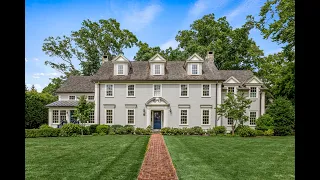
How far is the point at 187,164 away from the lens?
7824 mm

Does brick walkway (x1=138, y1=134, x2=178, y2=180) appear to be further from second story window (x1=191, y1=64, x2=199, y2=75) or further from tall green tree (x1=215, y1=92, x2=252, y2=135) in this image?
second story window (x1=191, y1=64, x2=199, y2=75)

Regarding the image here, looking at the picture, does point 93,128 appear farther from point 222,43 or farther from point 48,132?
point 222,43

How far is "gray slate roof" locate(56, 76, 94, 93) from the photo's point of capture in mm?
26203

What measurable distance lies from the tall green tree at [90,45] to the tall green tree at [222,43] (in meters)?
8.29

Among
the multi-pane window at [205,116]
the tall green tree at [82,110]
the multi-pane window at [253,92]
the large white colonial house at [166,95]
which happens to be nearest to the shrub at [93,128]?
the tall green tree at [82,110]

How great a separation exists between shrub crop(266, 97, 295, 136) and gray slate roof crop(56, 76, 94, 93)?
1814cm

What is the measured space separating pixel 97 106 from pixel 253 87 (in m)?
14.8

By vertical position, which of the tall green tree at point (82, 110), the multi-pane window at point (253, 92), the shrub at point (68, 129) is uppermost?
the multi-pane window at point (253, 92)

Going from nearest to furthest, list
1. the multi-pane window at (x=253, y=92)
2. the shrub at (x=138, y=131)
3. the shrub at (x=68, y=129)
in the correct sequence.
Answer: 1. the shrub at (x=68, y=129)
2. the shrub at (x=138, y=131)
3. the multi-pane window at (x=253, y=92)

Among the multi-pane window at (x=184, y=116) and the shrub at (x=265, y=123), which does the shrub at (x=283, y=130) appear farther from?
the multi-pane window at (x=184, y=116)

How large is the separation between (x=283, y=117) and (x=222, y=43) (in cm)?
1540

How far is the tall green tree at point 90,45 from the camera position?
111ft
